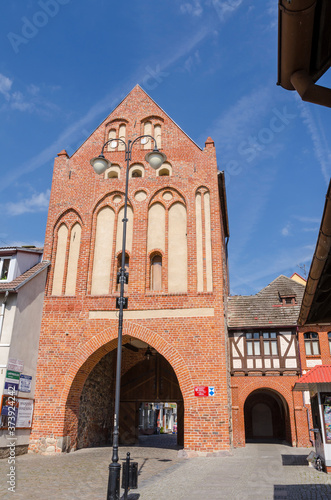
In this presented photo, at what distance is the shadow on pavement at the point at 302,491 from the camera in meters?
7.50

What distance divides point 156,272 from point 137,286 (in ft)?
3.51

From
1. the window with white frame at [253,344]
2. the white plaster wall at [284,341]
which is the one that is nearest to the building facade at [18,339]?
the window with white frame at [253,344]

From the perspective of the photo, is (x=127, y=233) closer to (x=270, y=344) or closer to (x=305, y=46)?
(x=270, y=344)

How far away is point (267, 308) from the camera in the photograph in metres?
22.8

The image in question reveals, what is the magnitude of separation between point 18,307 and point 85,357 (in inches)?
122

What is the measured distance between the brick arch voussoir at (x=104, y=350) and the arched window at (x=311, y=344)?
9.53 metres

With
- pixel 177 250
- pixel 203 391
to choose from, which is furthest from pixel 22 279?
pixel 203 391

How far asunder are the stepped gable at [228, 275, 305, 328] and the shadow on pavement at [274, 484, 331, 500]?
42.7 feet

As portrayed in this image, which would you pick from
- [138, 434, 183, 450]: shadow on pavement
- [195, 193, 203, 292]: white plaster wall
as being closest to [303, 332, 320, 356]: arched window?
[138, 434, 183, 450]: shadow on pavement

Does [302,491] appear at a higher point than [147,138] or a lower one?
lower

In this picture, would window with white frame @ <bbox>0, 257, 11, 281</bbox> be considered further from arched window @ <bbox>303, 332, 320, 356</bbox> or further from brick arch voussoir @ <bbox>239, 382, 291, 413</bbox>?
Result: arched window @ <bbox>303, 332, 320, 356</bbox>

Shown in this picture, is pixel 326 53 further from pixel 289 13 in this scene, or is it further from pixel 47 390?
pixel 47 390

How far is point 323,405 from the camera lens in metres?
10.6

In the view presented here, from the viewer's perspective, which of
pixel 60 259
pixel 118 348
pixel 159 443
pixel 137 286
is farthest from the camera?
pixel 159 443
